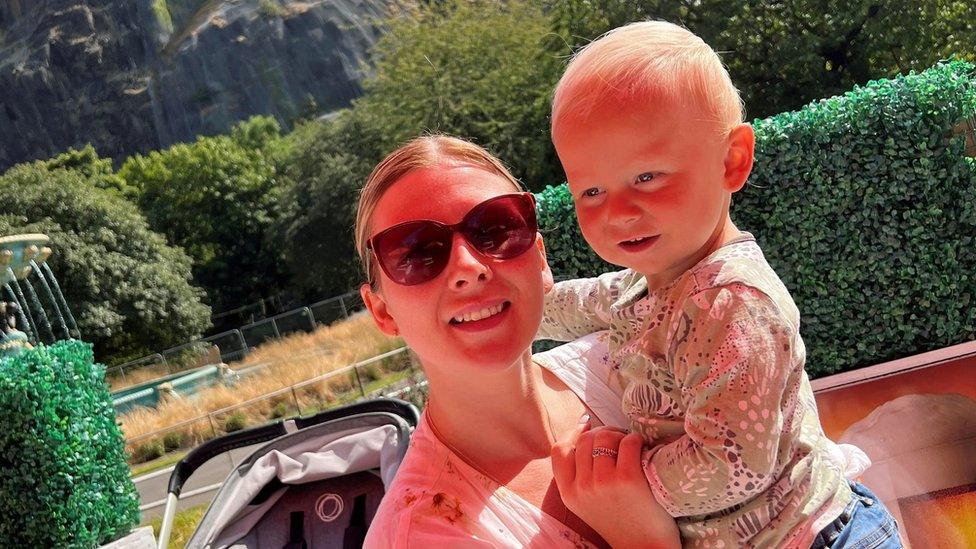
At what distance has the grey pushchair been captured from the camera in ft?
10.1

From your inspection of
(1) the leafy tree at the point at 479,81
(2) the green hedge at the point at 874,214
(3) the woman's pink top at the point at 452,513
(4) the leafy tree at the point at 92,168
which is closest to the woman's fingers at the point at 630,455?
(3) the woman's pink top at the point at 452,513

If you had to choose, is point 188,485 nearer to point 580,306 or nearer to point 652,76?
point 580,306

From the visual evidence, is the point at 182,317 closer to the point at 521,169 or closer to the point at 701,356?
the point at 521,169

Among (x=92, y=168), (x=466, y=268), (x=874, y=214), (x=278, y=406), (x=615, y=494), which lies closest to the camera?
(x=615, y=494)

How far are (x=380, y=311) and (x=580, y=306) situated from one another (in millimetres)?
543

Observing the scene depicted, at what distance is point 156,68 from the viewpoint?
180 ft

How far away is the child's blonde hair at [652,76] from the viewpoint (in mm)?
1563

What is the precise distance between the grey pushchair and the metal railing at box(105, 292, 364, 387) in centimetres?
2306

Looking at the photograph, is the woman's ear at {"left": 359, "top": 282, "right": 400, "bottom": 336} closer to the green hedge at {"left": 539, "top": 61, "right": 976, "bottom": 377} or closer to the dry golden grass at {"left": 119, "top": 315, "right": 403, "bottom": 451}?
the green hedge at {"left": 539, "top": 61, "right": 976, "bottom": 377}

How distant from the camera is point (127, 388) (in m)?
22.6

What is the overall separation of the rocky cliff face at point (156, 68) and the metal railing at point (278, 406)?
40282 mm

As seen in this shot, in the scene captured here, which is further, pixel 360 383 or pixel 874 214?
pixel 360 383

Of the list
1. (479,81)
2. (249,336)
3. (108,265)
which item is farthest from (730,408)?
(108,265)

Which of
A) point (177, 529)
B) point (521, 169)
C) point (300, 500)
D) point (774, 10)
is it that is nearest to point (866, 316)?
point (300, 500)
